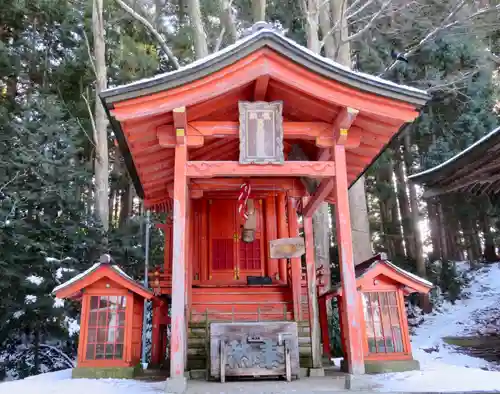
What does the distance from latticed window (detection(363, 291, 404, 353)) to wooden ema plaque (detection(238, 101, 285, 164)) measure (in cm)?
327

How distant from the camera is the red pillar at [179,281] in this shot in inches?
219

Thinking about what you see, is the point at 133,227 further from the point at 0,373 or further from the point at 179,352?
the point at 179,352

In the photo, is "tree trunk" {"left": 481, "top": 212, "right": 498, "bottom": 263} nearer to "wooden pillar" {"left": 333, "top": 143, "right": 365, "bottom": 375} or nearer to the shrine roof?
the shrine roof

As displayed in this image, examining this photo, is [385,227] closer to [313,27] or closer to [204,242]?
[313,27]

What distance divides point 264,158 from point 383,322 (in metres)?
3.78

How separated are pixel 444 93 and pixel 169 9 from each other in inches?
469

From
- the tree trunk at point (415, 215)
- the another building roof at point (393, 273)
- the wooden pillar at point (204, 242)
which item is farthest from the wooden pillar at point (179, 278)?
the tree trunk at point (415, 215)

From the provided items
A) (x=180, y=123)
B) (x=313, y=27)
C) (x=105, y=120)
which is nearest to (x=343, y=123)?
(x=180, y=123)

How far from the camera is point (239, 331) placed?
6371 millimetres

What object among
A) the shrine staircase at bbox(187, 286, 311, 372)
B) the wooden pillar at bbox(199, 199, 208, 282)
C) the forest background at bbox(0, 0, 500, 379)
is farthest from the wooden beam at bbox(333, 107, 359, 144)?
the forest background at bbox(0, 0, 500, 379)

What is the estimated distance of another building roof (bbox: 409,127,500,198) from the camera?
763cm

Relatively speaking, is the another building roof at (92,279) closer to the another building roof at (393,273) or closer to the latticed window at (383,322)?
the another building roof at (393,273)

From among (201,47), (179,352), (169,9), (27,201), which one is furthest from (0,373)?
(169,9)

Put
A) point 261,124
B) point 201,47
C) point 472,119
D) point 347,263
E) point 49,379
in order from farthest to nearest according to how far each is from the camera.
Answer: point 472,119, point 201,47, point 49,379, point 261,124, point 347,263
